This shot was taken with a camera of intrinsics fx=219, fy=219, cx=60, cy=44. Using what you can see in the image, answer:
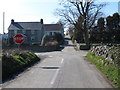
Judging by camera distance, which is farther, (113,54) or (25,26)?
(25,26)

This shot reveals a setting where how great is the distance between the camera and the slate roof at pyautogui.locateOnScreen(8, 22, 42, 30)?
7244 cm

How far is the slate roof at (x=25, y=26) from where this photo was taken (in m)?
72.4

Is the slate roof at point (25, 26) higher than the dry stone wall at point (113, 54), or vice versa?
the slate roof at point (25, 26)

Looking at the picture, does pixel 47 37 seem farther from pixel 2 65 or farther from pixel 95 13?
pixel 2 65

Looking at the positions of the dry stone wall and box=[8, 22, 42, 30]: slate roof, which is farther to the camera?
box=[8, 22, 42, 30]: slate roof

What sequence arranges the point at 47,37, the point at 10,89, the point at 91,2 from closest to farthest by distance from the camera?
the point at 10,89, the point at 91,2, the point at 47,37

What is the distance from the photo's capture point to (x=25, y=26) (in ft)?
240

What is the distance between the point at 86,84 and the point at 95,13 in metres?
40.1

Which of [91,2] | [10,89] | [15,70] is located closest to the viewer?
[10,89]

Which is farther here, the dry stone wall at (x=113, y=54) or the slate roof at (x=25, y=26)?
the slate roof at (x=25, y=26)

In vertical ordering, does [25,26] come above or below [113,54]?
above

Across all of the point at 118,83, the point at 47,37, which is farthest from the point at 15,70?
the point at 47,37

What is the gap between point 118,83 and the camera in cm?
991

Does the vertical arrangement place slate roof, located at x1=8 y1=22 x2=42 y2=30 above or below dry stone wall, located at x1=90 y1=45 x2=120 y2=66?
above
